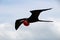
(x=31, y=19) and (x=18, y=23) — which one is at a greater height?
(x=31, y=19)

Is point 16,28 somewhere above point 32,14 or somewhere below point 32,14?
below

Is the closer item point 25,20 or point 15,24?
point 25,20

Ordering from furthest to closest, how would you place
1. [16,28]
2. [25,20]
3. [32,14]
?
1. [16,28]
2. [32,14]
3. [25,20]

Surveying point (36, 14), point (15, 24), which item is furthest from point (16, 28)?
point (36, 14)

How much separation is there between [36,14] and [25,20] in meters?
1.31

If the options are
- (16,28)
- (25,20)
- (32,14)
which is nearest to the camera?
(25,20)

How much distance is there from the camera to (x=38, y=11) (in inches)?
441

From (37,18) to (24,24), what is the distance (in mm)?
1590

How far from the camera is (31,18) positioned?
11.7m

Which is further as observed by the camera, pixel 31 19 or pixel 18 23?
pixel 18 23

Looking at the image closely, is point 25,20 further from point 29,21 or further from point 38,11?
point 38,11

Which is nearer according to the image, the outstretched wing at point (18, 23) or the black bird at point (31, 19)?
the black bird at point (31, 19)

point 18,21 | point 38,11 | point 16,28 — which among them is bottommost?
point 16,28

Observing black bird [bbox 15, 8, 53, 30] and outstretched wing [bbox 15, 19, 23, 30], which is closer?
black bird [bbox 15, 8, 53, 30]
